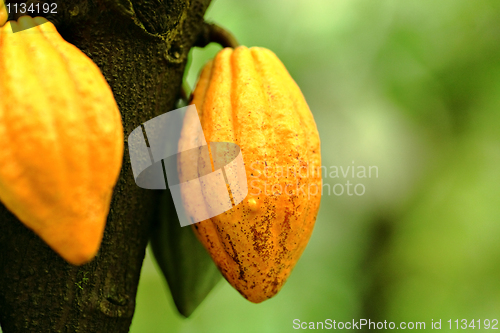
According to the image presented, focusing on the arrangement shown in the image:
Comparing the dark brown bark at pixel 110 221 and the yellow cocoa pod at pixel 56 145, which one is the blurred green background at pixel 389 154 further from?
the yellow cocoa pod at pixel 56 145

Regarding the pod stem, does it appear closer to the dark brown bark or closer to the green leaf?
the dark brown bark

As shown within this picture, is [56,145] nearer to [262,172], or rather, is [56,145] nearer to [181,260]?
[262,172]

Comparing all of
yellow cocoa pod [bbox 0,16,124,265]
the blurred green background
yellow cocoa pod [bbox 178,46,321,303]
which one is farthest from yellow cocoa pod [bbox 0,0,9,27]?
the blurred green background

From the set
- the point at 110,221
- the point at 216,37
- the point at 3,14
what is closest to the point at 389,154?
the point at 216,37

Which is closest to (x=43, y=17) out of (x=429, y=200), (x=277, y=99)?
(x=277, y=99)

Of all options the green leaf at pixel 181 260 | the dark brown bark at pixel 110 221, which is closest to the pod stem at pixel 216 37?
the dark brown bark at pixel 110 221
